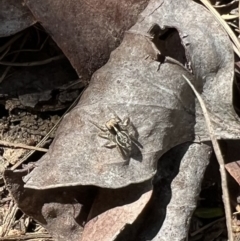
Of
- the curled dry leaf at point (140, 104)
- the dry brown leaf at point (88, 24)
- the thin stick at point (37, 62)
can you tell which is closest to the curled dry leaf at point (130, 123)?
the curled dry leaf at point (140, 104)

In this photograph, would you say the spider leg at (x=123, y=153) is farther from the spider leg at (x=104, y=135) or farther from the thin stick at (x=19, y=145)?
the thin stick at (x=19, y=145)

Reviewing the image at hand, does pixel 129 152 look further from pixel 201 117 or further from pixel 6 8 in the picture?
pixel 6 8

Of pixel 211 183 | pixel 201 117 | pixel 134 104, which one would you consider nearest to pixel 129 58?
pixel 134 104

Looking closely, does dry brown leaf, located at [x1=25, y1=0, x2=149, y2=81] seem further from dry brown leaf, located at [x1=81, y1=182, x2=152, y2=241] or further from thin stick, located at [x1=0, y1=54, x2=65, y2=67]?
dry brown leaf, located at [x1=81, y1=182, x2=152, y2=241]

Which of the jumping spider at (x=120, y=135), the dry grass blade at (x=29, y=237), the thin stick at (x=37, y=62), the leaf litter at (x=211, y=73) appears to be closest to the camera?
the jumping spider at (x=120, y=135)

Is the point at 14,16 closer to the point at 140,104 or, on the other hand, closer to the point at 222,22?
the point at 140,104

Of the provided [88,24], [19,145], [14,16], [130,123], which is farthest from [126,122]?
[14,16]
